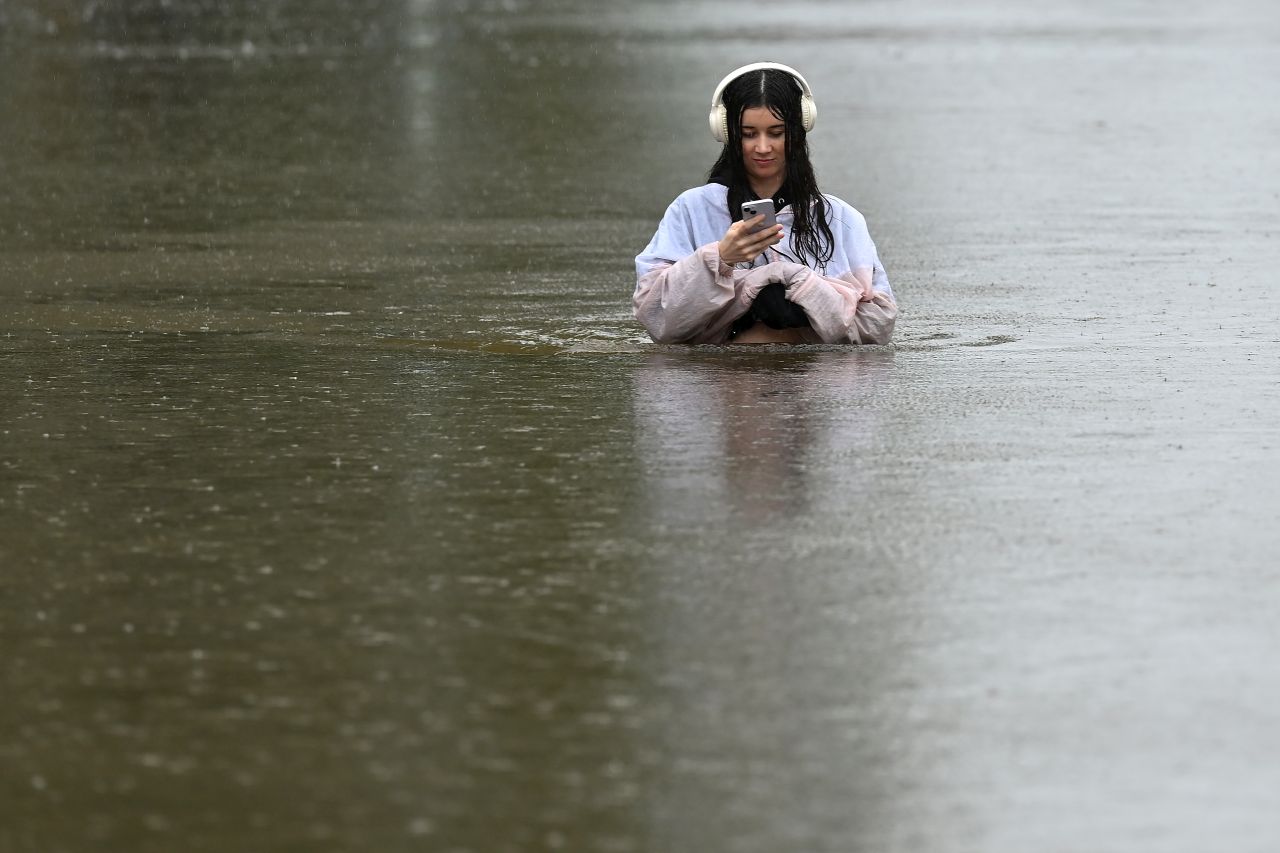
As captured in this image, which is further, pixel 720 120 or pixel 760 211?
pixel 720 120

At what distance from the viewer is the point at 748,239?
7945mm

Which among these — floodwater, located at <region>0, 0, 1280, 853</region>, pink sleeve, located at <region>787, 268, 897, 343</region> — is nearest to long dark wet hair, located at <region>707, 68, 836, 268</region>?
pink sleeve, located at <region>787, 268, 897, 343</region>

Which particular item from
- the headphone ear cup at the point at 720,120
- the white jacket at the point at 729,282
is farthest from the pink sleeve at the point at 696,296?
the headphone ear cup at the point at 720,120

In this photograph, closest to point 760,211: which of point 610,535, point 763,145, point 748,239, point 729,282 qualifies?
point 748,239

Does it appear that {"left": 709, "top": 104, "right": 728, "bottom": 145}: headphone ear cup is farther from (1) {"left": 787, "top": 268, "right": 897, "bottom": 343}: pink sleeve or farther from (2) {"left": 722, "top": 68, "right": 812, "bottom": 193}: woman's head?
(1) {"left": 787, "top": 268, "right": 897, "bottom": 343}: pink sleeve

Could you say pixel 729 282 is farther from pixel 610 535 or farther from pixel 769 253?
pixel 610 535

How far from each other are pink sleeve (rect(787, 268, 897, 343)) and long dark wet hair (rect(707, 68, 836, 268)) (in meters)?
0.15

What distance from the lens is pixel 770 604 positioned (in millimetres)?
5016

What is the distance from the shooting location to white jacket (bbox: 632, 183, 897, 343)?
8.24 m

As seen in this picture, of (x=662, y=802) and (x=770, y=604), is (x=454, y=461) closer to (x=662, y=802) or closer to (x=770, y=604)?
(x=770, y=604)

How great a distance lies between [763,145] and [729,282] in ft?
1.59

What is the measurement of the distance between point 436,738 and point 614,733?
28 cm

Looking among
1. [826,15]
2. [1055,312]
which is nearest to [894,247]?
[1055,312]

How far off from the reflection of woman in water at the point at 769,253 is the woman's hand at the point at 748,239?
0.77ft
